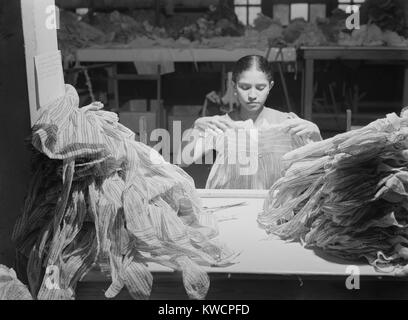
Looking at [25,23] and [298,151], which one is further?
[298,151]

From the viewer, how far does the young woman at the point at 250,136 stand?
201 centimetres

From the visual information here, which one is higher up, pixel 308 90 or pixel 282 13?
pixel 282 13

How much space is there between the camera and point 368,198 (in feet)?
4.16

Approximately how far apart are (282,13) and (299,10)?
5.8 inches

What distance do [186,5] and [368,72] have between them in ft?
4.17

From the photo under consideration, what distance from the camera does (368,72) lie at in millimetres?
3389

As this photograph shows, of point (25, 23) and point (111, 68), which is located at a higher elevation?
point (25, 23)

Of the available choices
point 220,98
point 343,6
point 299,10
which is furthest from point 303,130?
point 299,10

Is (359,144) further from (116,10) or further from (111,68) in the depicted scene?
(116,10)

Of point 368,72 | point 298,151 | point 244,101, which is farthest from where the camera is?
point 368,72

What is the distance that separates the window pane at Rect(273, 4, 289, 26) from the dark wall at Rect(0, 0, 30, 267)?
104 inches

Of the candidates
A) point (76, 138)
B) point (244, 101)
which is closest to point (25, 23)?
point (76, 138)

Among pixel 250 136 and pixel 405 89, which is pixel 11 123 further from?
pixel 405 89

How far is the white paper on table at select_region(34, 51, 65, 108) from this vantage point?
1.44 metres
